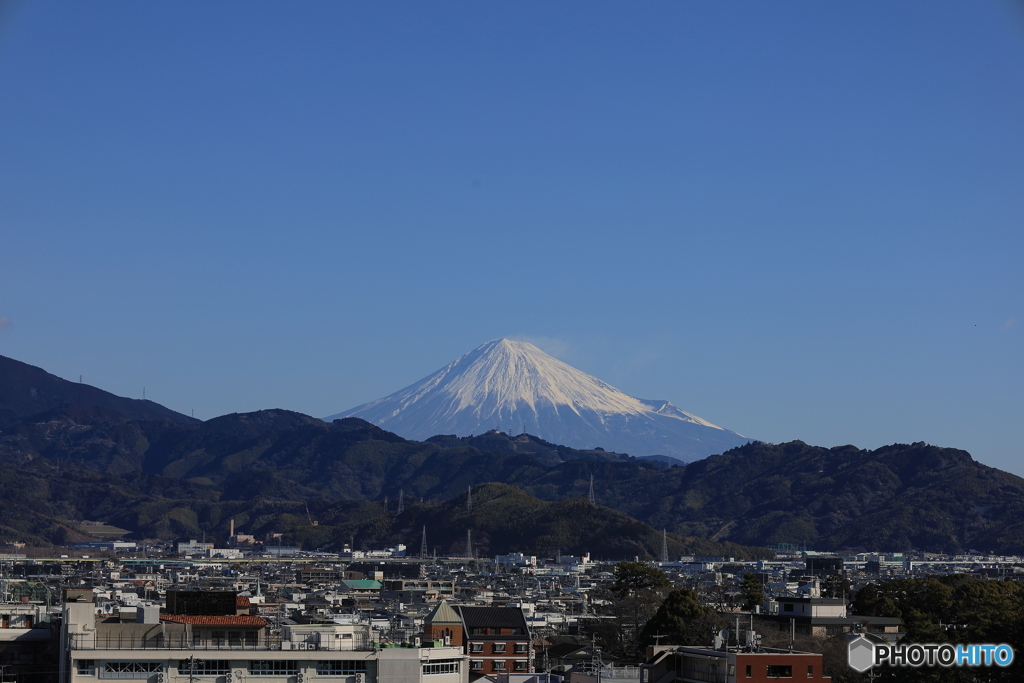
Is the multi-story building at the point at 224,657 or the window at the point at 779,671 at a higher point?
the multi-story building at the point at 224,657

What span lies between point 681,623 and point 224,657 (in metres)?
31.4

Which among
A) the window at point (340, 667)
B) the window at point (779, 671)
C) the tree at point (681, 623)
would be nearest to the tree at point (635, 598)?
the tree at point (681, 623)

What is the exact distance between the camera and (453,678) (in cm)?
3862

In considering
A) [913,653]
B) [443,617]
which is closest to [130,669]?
[913,653]

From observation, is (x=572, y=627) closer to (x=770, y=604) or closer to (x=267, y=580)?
(x=770, y=604)

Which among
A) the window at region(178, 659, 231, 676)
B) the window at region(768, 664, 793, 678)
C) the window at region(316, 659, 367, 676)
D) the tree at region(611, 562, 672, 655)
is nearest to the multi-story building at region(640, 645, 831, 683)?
the window at region(768, 664, 793, 678)

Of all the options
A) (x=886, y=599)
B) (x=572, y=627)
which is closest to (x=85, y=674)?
(x=886, y=599)

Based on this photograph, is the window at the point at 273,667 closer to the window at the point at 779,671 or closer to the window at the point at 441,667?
the window at the point at 441,667

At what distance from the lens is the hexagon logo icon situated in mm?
31928

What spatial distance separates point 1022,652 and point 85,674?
25128mm

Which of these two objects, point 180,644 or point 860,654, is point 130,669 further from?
point 860,654

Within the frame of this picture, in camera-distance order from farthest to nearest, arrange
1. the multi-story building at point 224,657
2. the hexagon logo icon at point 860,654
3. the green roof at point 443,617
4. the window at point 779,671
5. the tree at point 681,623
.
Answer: the green roof at point 443,617
the tree at point 681,623
the window at point 779,671
the multi-story building at point 224,657
the hexagon logo icon at point 860,654

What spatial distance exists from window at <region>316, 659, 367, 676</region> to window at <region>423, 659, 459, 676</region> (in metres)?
1.67

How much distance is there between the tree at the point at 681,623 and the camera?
6266cm
